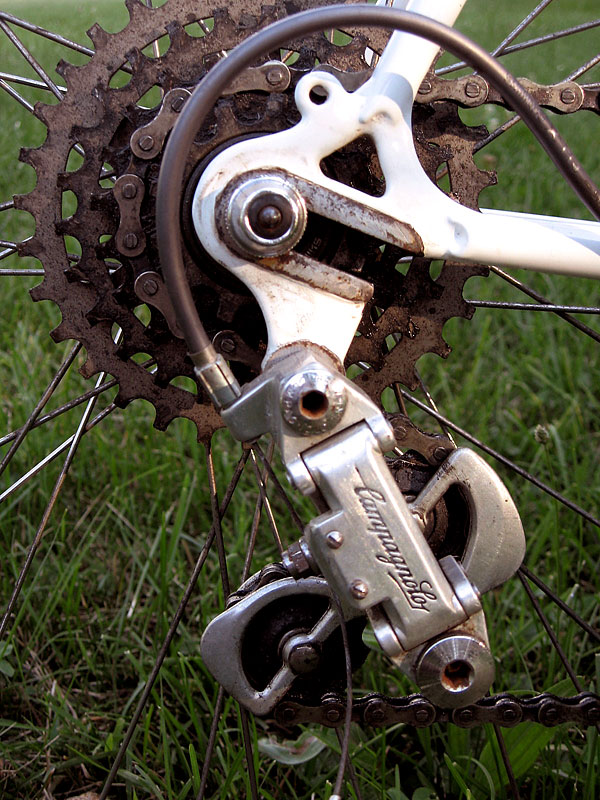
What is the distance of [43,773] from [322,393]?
0.62 metres

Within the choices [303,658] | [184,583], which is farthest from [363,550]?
[184,583]

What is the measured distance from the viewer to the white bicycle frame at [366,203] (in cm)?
74

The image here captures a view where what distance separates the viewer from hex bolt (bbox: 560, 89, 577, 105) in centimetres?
86

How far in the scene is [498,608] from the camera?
1.27 meters

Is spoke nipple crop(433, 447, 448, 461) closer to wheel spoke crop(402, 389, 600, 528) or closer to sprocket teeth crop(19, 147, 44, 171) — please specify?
wheel spoke crop(402, 389, 600, 528)

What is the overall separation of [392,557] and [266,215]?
0.29m

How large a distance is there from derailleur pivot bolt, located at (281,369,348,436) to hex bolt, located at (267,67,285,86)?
27 cm

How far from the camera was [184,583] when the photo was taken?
133 cm

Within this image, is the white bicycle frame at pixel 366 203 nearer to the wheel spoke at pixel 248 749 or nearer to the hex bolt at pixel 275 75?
the hex bolt at pixel 275 75

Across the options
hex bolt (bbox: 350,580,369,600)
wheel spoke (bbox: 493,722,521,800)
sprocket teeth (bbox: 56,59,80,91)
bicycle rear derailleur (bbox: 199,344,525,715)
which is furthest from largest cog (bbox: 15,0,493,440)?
wheel spoke (bbox: 493,722,521,800)

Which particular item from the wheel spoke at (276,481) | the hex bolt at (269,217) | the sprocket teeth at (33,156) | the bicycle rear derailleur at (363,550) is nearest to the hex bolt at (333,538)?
the bicycle rear derailleur at (363,550)

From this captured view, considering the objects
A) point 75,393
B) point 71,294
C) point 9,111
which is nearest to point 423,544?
point 71,294

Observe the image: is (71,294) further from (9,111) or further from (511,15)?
(511,15)

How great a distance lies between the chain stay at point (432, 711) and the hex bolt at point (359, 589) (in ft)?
0.67
